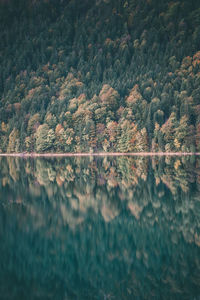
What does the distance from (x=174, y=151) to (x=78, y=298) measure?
105 metres

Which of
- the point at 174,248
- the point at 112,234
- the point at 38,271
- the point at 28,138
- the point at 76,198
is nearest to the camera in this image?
the point at 38,271

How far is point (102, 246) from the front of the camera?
19141mm

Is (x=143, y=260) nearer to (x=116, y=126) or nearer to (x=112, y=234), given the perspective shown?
(x=112, y=234)

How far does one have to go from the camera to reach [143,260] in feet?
56.4

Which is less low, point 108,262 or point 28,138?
point 28,138

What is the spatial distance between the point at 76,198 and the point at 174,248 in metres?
13.8

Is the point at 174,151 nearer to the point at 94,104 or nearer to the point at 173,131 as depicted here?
the point at 173,131

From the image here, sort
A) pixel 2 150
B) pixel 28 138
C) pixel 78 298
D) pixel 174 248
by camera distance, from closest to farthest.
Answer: pixel 78 298
pixel 174 248
pixel 28 138
pixel 2 150

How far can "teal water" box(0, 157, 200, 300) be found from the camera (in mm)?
14992

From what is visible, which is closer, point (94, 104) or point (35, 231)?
point (35, 231)

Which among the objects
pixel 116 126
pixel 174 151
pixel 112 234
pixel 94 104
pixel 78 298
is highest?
pixel 94 104

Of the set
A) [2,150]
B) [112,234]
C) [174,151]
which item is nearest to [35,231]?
Answer: [112,234]

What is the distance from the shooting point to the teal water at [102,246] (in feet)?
49.2

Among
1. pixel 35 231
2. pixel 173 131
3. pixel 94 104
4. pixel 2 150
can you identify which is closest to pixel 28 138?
pixel 2 150
